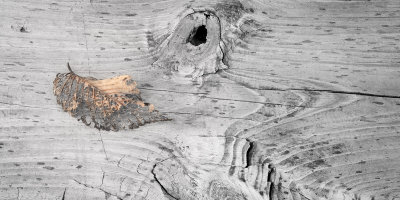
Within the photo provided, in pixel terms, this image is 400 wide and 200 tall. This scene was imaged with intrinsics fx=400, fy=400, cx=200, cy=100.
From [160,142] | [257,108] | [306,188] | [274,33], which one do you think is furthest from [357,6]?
[160,142]

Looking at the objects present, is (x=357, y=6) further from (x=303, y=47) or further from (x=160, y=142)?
(x=160, y=142)

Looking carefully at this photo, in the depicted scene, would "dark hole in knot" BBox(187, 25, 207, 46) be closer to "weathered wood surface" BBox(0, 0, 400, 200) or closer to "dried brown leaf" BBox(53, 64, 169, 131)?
"weathered wood surface" BBox(0, 0, 400, 200)

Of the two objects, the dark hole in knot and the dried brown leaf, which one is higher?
the dark hole in knot

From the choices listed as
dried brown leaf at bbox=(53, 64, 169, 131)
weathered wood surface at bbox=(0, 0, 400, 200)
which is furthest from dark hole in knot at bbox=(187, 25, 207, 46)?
dried brown leaf at bbox=(53, 64, 169, 131)

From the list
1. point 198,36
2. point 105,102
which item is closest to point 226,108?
point 198,36

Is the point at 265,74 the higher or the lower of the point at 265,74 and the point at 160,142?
the higher

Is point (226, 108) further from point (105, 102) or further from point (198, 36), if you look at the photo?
point (105, 102)
